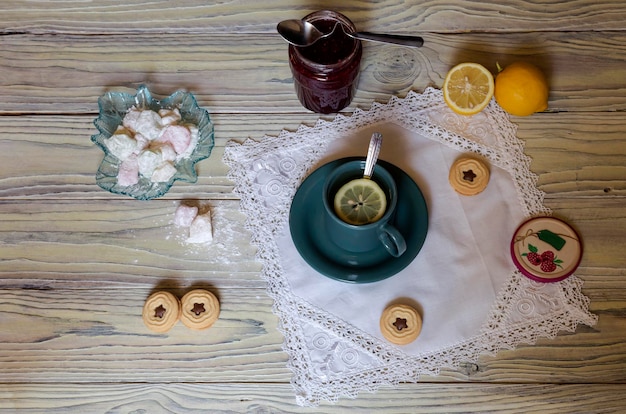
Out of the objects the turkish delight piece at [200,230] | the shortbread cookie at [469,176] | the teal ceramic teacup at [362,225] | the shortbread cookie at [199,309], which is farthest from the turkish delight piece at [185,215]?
the shortbread cookie at [469,176]

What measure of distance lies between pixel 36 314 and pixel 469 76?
928 mm

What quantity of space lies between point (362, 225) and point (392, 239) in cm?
6

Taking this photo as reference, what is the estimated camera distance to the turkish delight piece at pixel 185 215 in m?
1.11

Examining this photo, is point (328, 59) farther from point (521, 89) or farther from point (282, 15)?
point (521, 89)

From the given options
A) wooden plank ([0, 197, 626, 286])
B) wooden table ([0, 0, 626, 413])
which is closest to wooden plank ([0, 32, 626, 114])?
wooden table ([0, 0, 626, 413])

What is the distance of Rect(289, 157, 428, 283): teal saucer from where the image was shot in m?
1.01

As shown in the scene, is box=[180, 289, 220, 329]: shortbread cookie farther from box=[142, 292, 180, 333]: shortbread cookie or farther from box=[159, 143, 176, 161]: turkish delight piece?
box=[159, 143, 176, 161]: turkish delight piece

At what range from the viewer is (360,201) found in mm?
984

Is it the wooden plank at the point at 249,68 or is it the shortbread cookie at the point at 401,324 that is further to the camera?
the wooden plank at the point at 249,68

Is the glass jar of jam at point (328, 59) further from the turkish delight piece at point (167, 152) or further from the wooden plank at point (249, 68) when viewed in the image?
the turkish delight piece at point (167, 152)

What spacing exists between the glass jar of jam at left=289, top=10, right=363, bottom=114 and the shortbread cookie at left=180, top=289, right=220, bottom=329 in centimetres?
43

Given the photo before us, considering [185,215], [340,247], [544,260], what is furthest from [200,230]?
[544,260]

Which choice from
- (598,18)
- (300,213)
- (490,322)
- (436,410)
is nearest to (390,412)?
(436,410)

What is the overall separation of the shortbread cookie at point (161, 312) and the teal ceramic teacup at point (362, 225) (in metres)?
0.30
